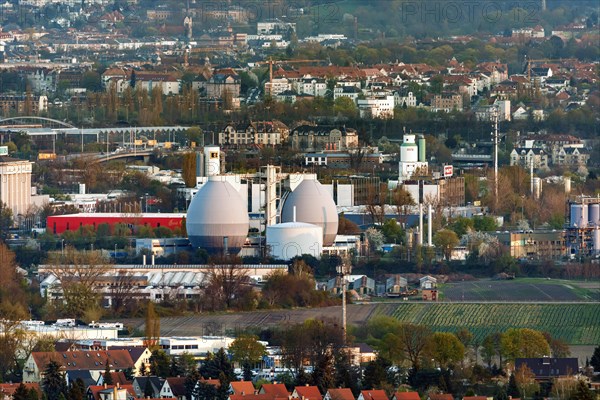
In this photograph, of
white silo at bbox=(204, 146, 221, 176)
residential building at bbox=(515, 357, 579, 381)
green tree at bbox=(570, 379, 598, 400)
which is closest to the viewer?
green tree at bbox=(570, 379, 598, 400)

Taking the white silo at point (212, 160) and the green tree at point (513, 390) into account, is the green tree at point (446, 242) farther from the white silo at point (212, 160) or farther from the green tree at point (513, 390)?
the green tree at point (513, 390)

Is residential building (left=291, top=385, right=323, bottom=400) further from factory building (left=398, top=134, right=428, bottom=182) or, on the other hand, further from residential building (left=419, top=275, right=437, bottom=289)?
factory building (left=398, top=134, right=428, bottom=182)

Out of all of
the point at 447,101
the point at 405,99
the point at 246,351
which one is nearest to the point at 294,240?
the point at 246,351

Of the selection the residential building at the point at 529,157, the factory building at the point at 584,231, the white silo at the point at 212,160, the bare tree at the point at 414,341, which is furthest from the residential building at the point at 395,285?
the residential building at the point at 529,157

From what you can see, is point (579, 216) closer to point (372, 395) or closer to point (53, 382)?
point (372, 395)

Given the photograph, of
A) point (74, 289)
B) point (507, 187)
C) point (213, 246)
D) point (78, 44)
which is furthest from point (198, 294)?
point (78, 44)

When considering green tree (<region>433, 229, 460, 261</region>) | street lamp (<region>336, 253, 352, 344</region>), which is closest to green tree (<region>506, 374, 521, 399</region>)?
street lamp (<region>336, 253, 352, 344</region>)
